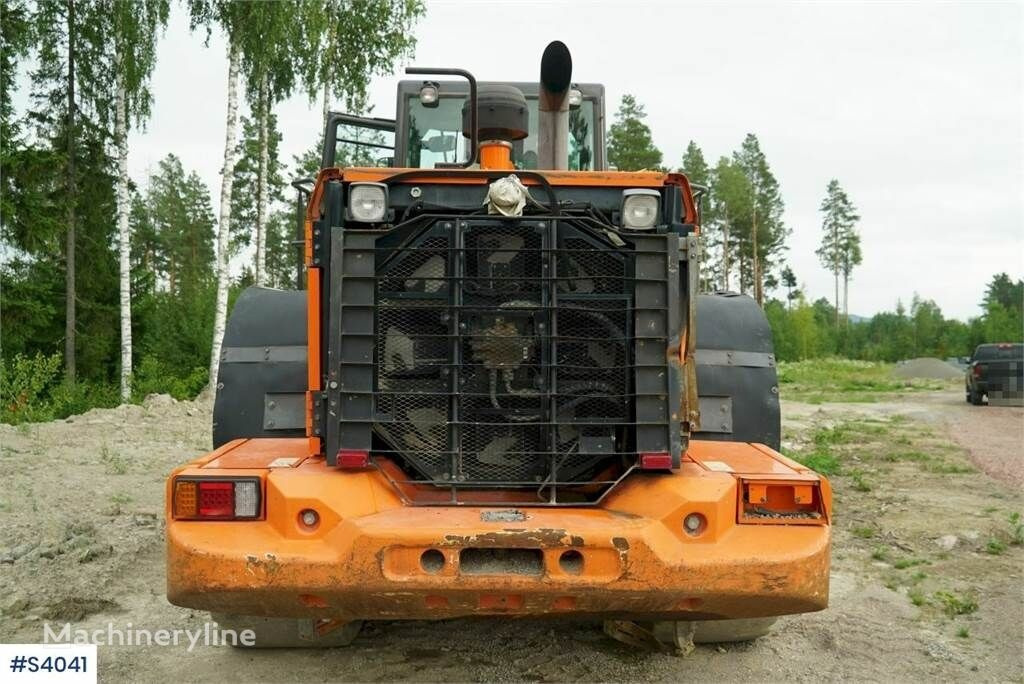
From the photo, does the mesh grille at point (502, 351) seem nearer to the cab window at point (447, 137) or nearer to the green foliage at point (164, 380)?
the cab window at point (447, 137)

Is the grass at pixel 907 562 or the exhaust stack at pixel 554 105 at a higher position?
the exhaust stack at pixel 554 105

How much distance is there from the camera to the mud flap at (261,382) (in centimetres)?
449

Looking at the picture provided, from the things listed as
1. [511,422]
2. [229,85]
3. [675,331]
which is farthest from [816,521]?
[229,85]

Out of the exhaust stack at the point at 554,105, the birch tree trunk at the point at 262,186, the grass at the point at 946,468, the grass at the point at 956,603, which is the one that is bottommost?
the grass at the point at 956,603

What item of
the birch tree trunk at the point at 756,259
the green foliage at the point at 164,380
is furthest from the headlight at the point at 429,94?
the birch tree trunk at the point at 756,259

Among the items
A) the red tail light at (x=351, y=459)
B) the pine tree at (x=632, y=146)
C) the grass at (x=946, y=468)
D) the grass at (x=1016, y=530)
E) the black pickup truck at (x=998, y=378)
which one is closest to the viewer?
the red tail light at (x=351, y=459)

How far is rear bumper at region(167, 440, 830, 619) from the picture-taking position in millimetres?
3189

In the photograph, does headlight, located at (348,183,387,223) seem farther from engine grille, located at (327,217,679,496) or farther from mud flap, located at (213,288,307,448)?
mud flap, located at (213,288,307,448)

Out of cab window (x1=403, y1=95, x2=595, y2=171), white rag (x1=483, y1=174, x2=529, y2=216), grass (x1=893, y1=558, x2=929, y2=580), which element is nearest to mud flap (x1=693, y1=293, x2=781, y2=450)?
white rag (x1=483, y1=174, x2=529, y2=216)

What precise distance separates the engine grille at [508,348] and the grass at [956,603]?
2.66 meters

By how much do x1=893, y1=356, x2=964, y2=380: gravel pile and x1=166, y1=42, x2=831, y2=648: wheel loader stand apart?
148 ft

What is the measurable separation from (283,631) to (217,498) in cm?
111

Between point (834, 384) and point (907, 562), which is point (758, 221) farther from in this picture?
point (907, 562)

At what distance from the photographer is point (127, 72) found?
18.5 meters
